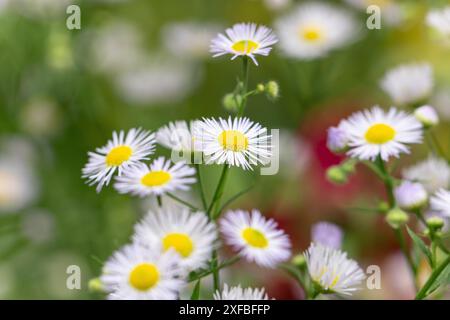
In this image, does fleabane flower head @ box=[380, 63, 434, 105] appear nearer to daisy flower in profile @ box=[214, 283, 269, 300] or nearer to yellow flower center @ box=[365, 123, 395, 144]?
yellow flower center @ box=[365, 123, 395, 144]

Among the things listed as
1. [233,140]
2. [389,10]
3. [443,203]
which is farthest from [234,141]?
[389,10]

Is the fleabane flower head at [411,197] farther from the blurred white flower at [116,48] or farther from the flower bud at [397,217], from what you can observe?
the blurred white flower at [116,48]

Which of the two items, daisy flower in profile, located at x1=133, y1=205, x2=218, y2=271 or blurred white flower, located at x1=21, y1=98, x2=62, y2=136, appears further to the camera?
blurred white flower, located at x1=21, y1=98, x2=62, y2=136

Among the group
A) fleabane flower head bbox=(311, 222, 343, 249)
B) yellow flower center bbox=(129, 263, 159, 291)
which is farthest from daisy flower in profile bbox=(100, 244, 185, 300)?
fleabane flower head bbox=(311, 222, 343, 249)

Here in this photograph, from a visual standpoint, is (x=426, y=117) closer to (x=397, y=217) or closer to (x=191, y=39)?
(x=397, y=217)

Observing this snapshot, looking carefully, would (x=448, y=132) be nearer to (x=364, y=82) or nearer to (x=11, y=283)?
(x=364, y=82)
